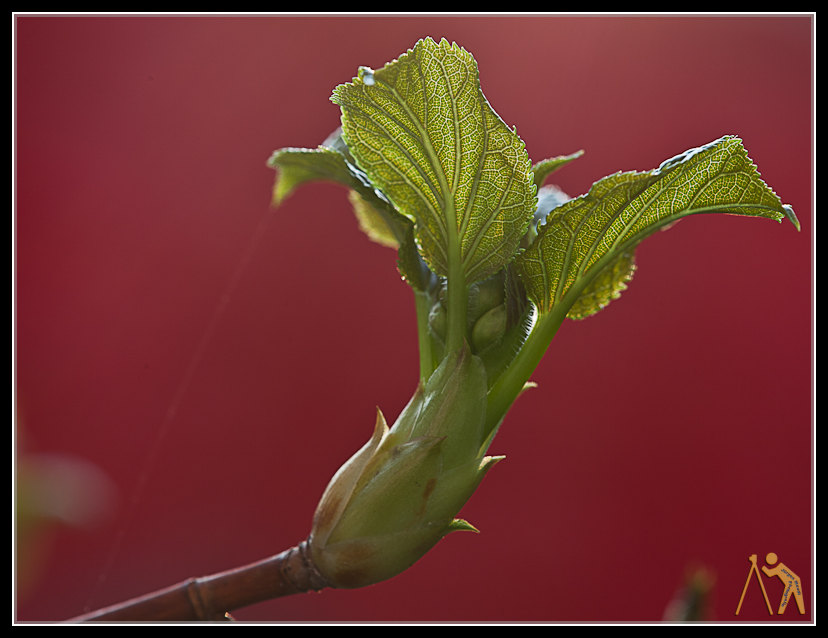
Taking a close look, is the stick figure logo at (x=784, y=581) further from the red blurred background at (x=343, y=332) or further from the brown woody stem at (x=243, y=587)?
the red blurred background at (x=343, y=332)

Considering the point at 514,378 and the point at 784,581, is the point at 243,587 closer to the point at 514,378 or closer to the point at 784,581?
the point at 514,378

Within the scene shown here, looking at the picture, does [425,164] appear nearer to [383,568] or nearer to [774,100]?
[383,568]

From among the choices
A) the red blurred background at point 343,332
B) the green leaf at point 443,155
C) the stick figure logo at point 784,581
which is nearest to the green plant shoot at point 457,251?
the green leaf at point 443,155

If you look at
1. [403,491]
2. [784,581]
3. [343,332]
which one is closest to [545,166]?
[403,491]

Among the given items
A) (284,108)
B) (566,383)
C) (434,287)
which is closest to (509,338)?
(434,287)

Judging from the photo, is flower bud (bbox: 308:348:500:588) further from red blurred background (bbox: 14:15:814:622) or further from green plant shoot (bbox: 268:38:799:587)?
red blurred background (bbox: 14:15:814:622)

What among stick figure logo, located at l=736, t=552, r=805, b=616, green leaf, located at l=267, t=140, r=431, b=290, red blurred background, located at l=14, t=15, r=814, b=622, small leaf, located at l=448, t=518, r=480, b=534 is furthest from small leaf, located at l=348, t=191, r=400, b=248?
red blurred background, located at l=14, t=15, r=814, b=622

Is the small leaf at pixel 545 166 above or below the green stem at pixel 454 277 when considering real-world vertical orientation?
above
